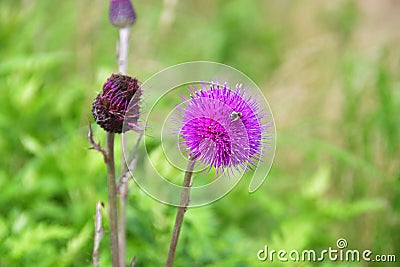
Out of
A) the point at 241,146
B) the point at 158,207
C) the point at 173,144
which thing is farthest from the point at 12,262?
the point at 241,146

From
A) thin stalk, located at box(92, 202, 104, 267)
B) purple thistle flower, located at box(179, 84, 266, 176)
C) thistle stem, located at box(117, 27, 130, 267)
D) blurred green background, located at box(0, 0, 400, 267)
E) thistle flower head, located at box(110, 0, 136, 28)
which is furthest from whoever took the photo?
blurred green background, located at box(0, 0, 400, 267)

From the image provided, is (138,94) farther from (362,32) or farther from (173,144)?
(362,32)

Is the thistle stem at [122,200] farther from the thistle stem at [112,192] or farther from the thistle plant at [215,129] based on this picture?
the thistle plant at [215,129]

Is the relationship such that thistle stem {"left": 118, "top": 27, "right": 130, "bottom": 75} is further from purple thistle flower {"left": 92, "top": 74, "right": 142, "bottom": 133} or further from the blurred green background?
the blurred green background

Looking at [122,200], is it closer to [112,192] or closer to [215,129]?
[112,192]

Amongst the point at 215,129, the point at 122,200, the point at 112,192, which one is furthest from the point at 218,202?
the point at 215,129

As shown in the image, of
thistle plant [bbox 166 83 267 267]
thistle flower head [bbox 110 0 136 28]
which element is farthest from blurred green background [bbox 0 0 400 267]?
thistle flower head [bbox 110 0 136 28]
